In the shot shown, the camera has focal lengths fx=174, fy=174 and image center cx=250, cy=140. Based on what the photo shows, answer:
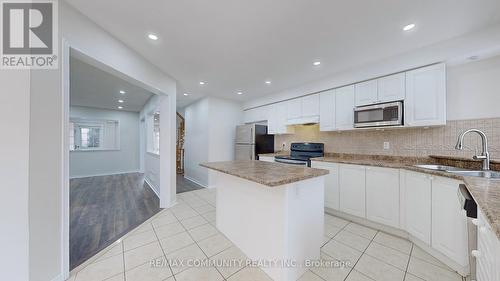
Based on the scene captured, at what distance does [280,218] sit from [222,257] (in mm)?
894

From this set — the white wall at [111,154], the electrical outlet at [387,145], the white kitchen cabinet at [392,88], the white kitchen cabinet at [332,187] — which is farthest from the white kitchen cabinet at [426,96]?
the white wall at [111,154]

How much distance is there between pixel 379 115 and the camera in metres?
2.61

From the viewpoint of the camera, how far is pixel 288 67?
116 inches

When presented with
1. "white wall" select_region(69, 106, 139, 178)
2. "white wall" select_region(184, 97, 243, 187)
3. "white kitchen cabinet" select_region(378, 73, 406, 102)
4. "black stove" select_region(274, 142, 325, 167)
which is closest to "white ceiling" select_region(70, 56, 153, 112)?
"white wall" select_region(69, 106, 139, 178)

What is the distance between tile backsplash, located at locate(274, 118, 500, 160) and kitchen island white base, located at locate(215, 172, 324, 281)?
1799 millimetres

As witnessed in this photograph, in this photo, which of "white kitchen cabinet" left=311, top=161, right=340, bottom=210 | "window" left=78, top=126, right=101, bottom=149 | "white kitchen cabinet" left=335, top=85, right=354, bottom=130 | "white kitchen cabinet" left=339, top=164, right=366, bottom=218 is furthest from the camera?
"window" left=78, top=126, right=101, bottom=149

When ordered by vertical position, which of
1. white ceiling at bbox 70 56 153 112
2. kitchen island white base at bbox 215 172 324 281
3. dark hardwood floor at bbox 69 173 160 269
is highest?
white ceiling at bbox 70 56 153 112

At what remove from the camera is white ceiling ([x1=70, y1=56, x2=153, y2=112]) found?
304 centimetres

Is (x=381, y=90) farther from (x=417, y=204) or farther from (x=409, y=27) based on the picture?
(x=417, y=204)

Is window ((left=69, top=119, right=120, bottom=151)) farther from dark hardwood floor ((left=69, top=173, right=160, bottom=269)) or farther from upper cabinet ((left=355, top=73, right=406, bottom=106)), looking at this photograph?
upper cabinet ((left=355, top=73, right=406, bottom=106))

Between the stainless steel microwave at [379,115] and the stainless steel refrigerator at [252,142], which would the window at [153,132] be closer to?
the stainless steel refrigerator at [252,142]

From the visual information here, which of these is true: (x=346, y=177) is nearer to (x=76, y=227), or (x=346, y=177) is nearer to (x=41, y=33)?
(x=41, y=33)

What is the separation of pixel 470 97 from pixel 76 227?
559 centimetres

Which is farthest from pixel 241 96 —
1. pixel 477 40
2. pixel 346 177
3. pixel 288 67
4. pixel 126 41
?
pixel 477 40
